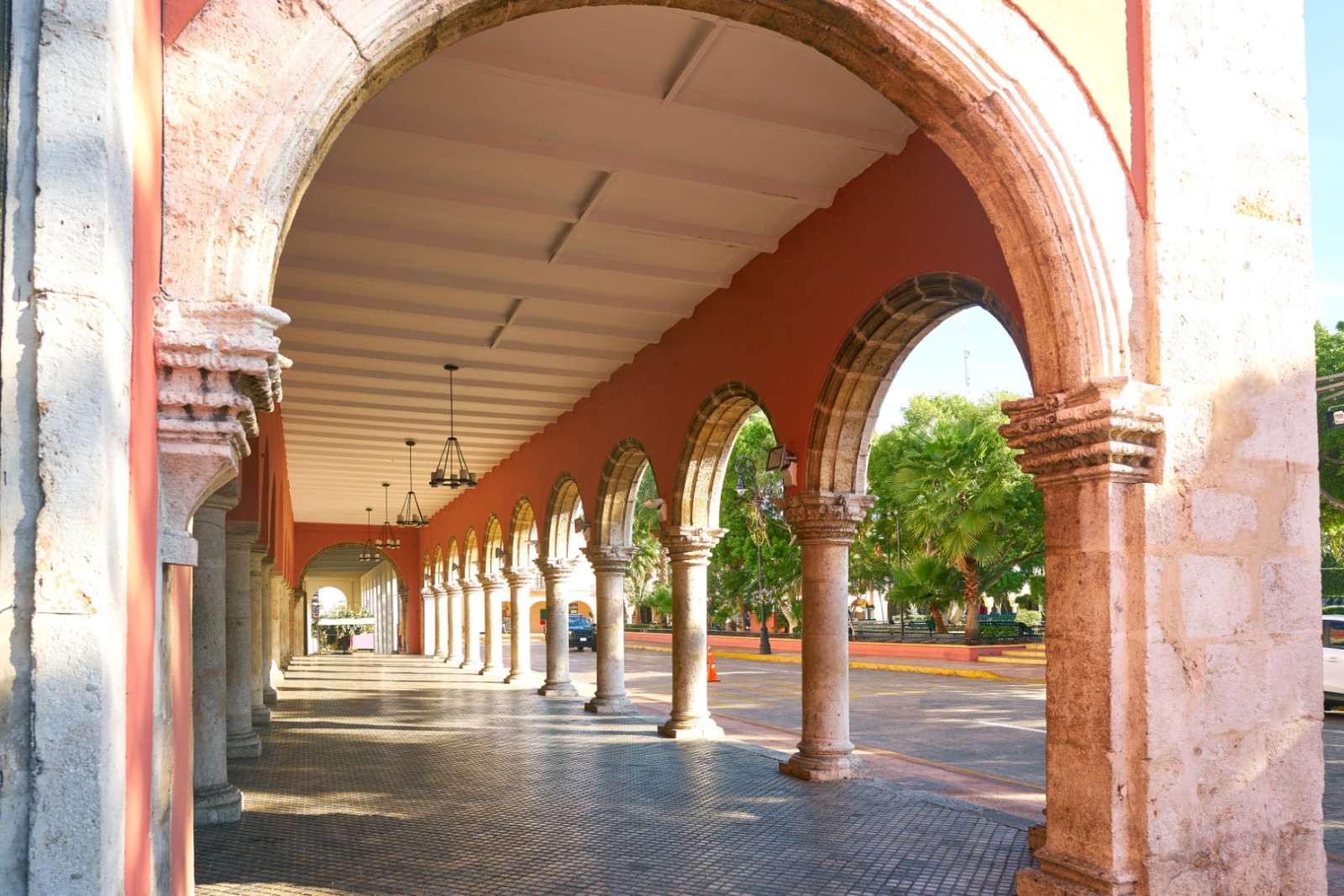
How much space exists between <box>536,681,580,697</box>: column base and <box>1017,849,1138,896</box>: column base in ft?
36.9

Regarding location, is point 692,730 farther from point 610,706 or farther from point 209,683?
point 209,683

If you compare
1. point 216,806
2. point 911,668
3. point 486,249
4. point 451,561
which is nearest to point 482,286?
point 486,249

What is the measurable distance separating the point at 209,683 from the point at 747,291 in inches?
200

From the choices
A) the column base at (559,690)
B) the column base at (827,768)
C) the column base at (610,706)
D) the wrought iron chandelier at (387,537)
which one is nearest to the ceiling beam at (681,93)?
the column base at (827,768)

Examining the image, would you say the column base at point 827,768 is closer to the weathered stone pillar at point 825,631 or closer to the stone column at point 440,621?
the weathered stone pillar at point 825,631

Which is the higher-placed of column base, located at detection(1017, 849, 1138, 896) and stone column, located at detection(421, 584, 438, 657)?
column base, located at detection(1017, 849, 1138, 896)

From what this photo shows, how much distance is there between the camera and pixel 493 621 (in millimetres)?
20750

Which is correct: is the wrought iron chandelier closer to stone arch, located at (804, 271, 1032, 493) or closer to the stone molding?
stone arch, located at (804, 271, 1032, 493)

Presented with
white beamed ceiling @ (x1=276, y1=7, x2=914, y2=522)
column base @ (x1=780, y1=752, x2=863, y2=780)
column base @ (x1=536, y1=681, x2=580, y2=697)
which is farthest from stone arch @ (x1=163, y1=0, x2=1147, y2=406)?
column base @ (x1=536, y1=681, x2=580, y2=697)

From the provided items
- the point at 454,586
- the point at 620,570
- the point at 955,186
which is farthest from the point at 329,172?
the point at 454,586

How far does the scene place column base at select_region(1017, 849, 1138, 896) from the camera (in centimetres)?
418

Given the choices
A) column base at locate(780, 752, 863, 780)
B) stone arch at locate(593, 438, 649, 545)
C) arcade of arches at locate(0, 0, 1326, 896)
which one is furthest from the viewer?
stone arch at locate(593, 438, 649, 545)

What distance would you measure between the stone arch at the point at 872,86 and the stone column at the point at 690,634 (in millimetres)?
6134

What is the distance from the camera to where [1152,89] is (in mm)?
4637
